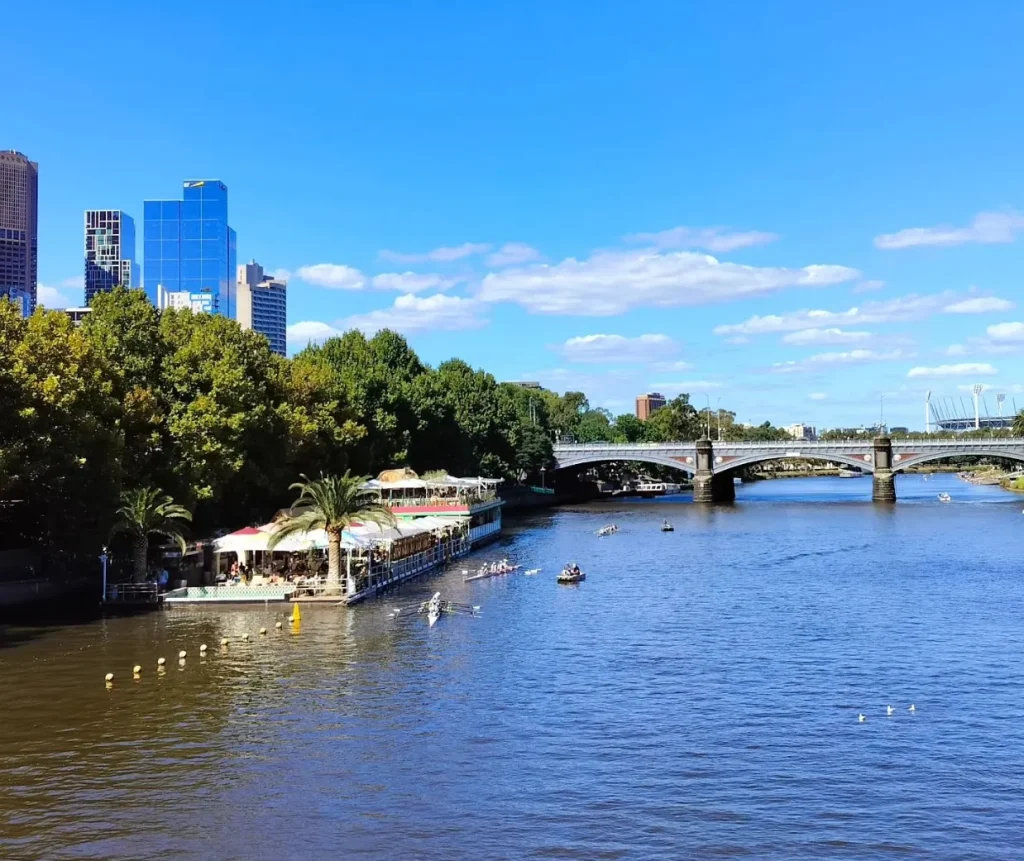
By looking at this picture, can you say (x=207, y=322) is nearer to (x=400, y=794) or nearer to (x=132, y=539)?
(x=132, y=539)

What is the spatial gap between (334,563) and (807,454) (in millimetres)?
107385

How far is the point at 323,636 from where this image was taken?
154ft

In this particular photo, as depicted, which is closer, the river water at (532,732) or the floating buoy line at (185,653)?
the river water at (532,732)

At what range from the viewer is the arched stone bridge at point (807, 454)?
144 meters

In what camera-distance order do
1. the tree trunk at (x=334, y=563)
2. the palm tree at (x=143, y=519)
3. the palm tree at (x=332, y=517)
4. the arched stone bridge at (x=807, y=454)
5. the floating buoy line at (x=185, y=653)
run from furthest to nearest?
the arched stone bridge at (x=807, y=454)
the tree trunk at (x=334, y=563)
the palm tree at (x=332, y=517)
the palm tree at (x=143, y=519)
the floating buoy line at (x=185, y=653)

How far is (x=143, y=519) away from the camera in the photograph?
5547 cm

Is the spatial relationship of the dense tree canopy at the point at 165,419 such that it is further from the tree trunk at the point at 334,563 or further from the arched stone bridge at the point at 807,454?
the arched stone bridge at the point at 807,454

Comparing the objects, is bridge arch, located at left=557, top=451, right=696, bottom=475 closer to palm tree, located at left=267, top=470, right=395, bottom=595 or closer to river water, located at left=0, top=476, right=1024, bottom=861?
river water, located at left=0, top=476, right=1024, bottom=861

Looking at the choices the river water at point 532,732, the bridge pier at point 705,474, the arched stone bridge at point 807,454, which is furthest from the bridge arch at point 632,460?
the river water at point 532,732

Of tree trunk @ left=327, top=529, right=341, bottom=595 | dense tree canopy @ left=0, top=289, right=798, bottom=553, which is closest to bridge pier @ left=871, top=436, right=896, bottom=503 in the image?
dense tree canopy @ left=0, top=289, right=798, bottom=553

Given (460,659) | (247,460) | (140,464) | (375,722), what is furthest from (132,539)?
(375,722)

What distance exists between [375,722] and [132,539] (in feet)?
106

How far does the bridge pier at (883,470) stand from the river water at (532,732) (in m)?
92.2

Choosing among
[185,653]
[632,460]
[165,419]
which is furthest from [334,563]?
[632,460]
